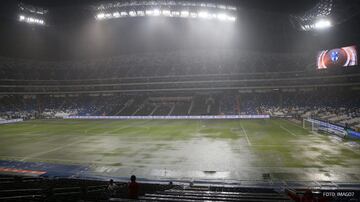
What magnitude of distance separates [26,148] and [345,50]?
57998 mm

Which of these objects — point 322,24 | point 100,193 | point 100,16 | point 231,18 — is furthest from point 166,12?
point 100,193

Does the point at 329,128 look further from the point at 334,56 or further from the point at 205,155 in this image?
the point at 334,56

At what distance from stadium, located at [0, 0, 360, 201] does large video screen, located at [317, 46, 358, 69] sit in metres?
0.25

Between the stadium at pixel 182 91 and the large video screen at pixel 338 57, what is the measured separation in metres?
0.25

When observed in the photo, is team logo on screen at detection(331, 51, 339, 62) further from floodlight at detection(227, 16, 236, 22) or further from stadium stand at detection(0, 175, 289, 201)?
stadium stand at detection(0, 175, 289, 201)

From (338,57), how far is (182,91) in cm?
4048

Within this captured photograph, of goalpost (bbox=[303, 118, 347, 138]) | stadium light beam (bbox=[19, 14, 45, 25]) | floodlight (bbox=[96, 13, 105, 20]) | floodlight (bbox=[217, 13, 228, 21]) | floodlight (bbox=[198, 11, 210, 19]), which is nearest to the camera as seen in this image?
goalpost (bbox=[303, 118, 347, 138])

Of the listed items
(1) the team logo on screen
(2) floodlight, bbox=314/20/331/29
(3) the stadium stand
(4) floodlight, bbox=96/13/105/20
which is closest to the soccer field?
(3) the stadium stand

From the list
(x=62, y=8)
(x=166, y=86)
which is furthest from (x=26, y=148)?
(x=166, y=86)

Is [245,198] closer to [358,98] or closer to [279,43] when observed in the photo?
[358,98]

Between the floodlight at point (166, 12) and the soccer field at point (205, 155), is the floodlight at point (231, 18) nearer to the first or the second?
the floodlight at point (166, 12)

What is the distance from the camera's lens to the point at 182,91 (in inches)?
3150

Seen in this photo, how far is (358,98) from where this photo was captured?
189ft

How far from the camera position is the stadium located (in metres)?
21.4
